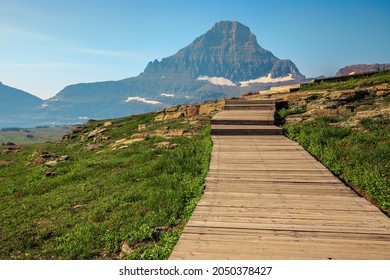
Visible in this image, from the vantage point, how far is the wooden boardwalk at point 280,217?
232 inches

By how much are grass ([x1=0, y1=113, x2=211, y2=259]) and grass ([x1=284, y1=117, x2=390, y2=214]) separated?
5.00 meters

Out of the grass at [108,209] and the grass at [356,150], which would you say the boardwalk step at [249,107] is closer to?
the grass at [356,150]

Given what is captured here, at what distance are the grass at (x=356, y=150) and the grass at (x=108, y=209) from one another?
16.4ft

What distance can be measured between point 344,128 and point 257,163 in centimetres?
758

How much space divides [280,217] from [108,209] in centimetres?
633

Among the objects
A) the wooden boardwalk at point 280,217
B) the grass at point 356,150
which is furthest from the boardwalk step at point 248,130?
the wooden boardwalk at point 280,217

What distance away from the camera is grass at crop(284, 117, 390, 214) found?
32.3ft

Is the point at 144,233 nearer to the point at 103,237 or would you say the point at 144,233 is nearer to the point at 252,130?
the point at 103,237

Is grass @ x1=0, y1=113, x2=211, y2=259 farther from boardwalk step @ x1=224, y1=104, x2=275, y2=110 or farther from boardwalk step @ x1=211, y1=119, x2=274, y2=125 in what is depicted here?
boardwalk step @ x1=224, y1=104, x2=275, y2=110

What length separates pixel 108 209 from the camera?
36.6ft

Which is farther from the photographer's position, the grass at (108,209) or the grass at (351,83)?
the grass at (351,83)

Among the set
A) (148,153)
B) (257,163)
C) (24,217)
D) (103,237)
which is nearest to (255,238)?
(103,237)

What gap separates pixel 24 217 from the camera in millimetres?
12031

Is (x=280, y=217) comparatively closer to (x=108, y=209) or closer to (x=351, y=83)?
(x=108, y=209)
